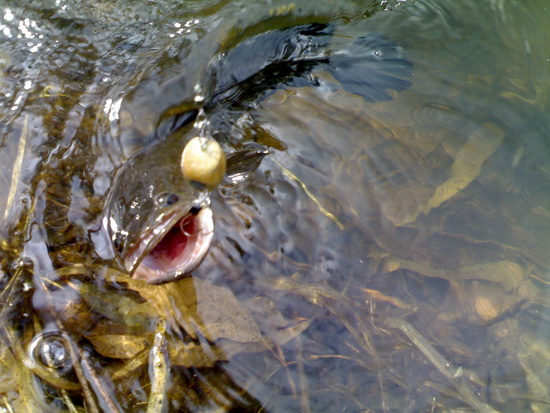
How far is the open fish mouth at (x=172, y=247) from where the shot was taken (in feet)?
7.34

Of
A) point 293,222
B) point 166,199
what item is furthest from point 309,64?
point 166,199

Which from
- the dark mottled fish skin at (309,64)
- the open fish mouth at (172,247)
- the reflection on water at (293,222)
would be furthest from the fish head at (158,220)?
the dark mottled fish skin at (309,64)

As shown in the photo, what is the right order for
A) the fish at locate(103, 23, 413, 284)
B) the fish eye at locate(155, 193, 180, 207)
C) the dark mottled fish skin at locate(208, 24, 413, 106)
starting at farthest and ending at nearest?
the dark mottled fish skin at locate(208, 24, 413, 106) < the fish eye at locate(155, 193, 180, 207) < the fish at locate(103, 23, 413, 284)

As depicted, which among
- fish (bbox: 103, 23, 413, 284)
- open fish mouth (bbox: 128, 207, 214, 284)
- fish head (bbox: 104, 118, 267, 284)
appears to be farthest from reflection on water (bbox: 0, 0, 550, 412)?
open fish mouth (bbox: 128, 207, 214, 284)

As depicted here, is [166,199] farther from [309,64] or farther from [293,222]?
[309,64]

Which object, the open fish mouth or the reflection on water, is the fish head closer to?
the open fish mouth

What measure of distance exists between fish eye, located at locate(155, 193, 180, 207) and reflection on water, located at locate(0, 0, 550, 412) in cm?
40

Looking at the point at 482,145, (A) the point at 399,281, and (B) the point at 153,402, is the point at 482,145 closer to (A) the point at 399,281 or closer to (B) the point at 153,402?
(A) the point at 399,281

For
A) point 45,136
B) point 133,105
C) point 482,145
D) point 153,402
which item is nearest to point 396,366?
point 153,402

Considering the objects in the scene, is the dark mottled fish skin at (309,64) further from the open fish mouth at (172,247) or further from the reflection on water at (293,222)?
the open fish mouth at (172,247)

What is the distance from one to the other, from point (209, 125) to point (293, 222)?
2.68 feet

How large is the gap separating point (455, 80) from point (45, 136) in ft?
8.41

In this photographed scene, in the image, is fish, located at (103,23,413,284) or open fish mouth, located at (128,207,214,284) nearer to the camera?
open fish mouth, located at (128,207,214,284)

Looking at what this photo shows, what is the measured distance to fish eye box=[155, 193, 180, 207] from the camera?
98.0 inches
